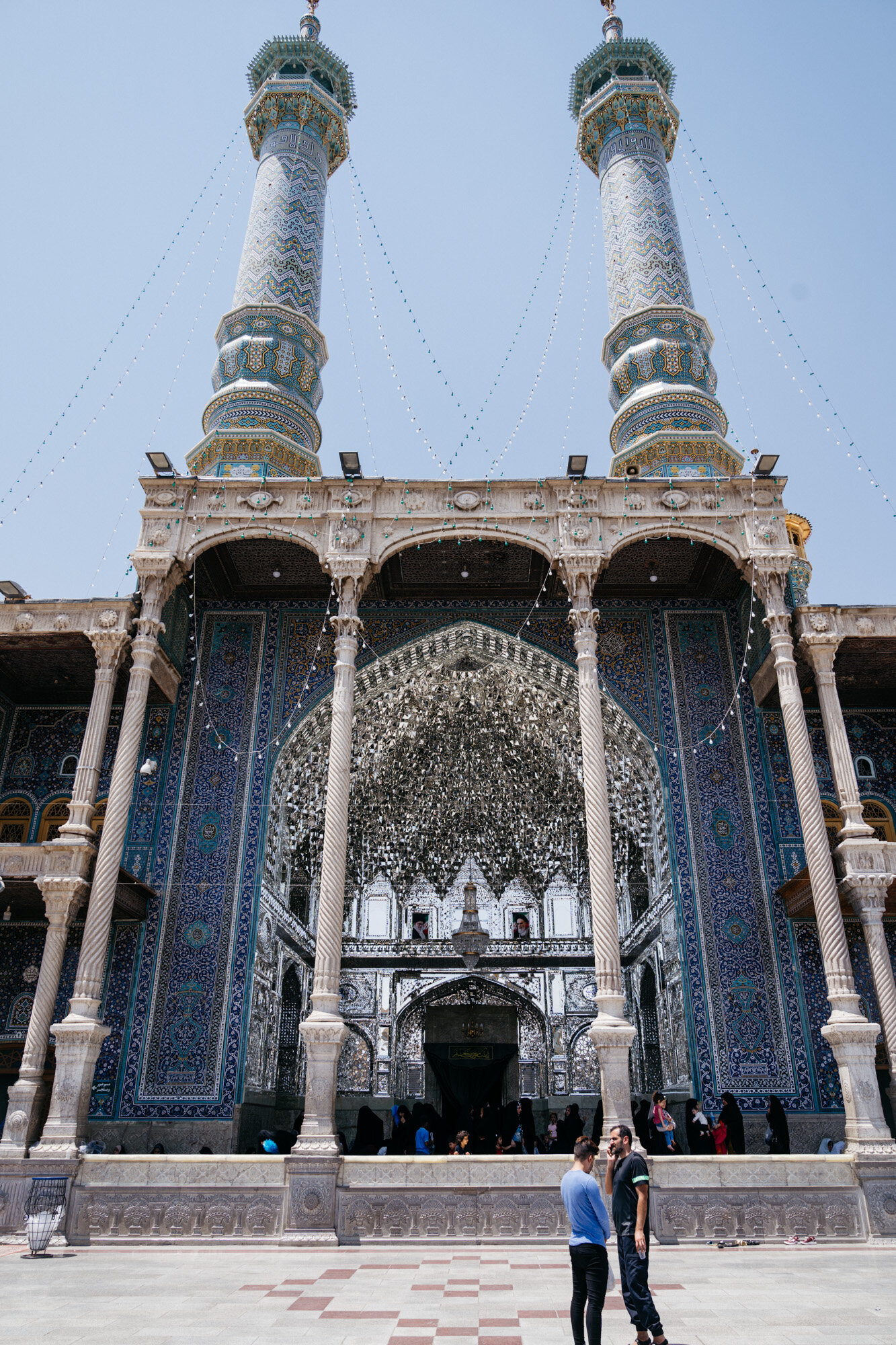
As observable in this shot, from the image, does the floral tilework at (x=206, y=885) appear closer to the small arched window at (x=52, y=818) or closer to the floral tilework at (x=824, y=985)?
the small arched window at (x=52, y=818)

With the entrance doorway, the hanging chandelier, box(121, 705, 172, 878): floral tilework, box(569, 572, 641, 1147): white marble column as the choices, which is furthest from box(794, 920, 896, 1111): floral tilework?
box(121, 705, 172, 878): floral tilework

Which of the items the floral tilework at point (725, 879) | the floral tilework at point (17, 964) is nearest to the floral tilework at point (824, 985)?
the floral tilework at point (725, 879)

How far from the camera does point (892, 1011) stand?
9133 millimetres

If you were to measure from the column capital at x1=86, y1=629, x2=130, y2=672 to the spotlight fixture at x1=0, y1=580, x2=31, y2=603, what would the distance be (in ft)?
4.66

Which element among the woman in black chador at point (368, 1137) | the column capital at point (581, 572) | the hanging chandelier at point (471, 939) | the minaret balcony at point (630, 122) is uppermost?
the minaret balcony at point (630, 122)

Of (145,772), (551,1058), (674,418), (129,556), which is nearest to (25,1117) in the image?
(145,772)

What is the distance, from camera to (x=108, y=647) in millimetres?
11000

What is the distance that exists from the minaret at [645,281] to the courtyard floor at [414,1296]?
10437mm

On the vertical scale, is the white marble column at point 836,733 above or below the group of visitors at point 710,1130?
above

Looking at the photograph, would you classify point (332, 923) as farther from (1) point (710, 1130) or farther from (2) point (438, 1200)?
(1) point (710, 1130)

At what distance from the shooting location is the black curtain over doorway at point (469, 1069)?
675 inches

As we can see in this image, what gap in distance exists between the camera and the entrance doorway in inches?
672

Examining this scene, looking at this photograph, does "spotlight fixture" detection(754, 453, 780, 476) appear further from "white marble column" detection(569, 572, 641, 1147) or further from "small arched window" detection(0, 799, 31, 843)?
"small arched window" detection(0, 799, 31, 843)

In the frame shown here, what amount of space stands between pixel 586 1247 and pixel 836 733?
784cm
